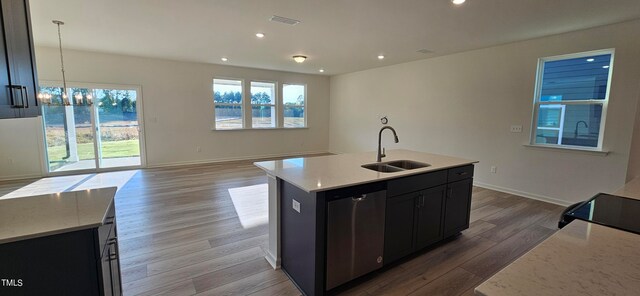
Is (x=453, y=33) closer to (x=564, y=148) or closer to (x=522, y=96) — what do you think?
(x=522, y=96)

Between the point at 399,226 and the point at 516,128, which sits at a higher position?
the point at 516,128

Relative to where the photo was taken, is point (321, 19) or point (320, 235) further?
point (321, 19)

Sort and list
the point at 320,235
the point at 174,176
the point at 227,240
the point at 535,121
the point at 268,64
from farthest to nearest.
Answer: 1. the point at 268,64
2. the point at 174,176
3. the point at 535,121
4. the point at 227,240
5. the point at 320,235

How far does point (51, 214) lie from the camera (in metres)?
1.32

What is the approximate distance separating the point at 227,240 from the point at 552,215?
4.20 metres

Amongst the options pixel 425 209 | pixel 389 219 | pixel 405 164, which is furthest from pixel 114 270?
pixel 405 164

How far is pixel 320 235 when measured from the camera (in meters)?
1.92

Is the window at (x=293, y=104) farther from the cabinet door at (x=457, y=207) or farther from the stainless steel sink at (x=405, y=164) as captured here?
the cabinet door at (x=457, y=207)

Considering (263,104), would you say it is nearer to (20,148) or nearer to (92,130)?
(92,130)

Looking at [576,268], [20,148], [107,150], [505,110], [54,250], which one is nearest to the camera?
[576,268]

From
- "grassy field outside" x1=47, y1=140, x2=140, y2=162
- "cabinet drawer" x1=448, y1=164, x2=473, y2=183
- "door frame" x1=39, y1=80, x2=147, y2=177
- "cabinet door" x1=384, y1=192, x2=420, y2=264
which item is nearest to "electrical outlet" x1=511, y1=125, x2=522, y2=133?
"cabinet drawer" x1=448, y1=164, x2=473, y2=183

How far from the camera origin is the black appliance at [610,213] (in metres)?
1.20

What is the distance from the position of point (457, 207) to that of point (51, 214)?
10.6 feet

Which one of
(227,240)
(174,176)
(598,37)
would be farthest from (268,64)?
(598,37)
